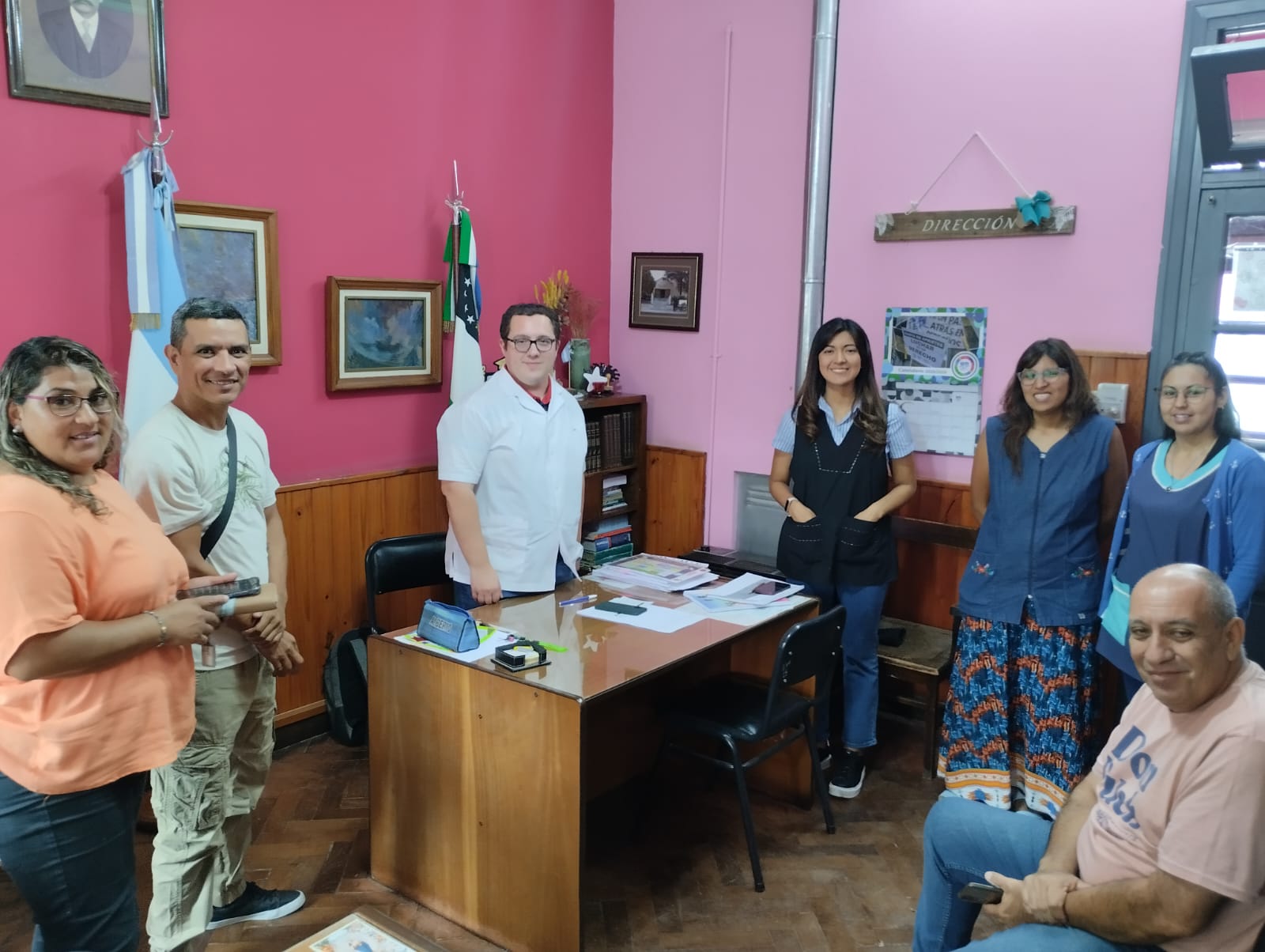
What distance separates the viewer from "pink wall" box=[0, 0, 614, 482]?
9.69ft

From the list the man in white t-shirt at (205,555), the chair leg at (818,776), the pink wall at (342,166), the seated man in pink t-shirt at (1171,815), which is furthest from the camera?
the chair leg at (818,776)

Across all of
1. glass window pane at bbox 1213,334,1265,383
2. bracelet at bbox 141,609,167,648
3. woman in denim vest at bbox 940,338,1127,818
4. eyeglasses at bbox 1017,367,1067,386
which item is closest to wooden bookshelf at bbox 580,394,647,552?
woman in denim vest at bbox 940,338,1127,818

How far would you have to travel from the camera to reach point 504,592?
3.13m

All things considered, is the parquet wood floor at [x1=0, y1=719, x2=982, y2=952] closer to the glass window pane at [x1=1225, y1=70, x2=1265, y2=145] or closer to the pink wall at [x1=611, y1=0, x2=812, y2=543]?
the pink wall at [x1=611, y1=0, x2=812, y2=543]

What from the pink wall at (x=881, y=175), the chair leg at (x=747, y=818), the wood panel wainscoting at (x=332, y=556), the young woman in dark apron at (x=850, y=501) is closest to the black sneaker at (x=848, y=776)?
the young woman in dark apron at (x=850, y=501)

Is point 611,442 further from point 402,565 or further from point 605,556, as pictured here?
point 402,565

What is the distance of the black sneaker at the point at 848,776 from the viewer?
3.43 m

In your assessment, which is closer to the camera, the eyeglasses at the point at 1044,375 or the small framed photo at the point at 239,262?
the eyeglasses at the point at 1044,375

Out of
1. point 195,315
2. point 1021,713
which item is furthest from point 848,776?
point 195,315

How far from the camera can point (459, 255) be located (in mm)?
4016

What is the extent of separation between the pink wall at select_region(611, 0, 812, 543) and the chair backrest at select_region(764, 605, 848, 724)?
1661 mm

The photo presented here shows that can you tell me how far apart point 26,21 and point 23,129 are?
304mm

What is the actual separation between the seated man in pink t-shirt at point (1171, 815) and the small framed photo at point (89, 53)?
Result: 317 centimetres

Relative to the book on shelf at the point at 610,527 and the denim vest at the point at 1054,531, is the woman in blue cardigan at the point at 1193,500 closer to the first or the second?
the denim vest at the point at 1054,531
